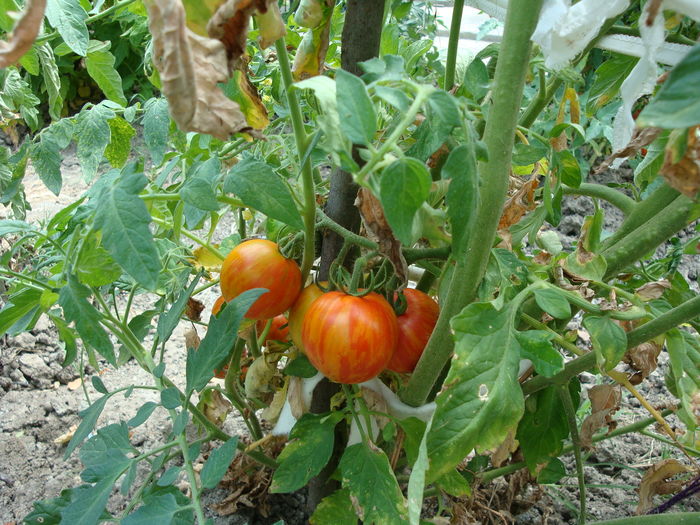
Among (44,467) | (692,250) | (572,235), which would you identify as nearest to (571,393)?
(692,250)

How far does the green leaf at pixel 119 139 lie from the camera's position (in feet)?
3.09

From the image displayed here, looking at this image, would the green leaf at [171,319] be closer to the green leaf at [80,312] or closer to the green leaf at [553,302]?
the green leaf at [80,312]

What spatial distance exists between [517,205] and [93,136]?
1.81 feet

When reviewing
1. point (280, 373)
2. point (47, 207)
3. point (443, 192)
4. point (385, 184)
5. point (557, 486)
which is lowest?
point (47, 207)

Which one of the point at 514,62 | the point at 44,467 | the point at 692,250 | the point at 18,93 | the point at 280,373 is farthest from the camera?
the point at 44,467

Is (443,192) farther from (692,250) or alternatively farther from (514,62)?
(692,250)

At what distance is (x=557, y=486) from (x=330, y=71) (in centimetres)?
83

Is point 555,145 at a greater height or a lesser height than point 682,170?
lesser

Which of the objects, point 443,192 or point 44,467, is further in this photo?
point 44,467

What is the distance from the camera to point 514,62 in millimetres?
563

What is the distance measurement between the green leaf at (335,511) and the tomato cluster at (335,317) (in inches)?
7.4

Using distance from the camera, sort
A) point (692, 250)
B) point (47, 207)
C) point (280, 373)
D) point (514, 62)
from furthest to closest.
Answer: point (47, 207) → point (280, 373) → point (692, 250) → point (514, 62)

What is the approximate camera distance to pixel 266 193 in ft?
2.07

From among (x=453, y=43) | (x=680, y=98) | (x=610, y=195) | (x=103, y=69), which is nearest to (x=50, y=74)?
(x=103, y=69)
